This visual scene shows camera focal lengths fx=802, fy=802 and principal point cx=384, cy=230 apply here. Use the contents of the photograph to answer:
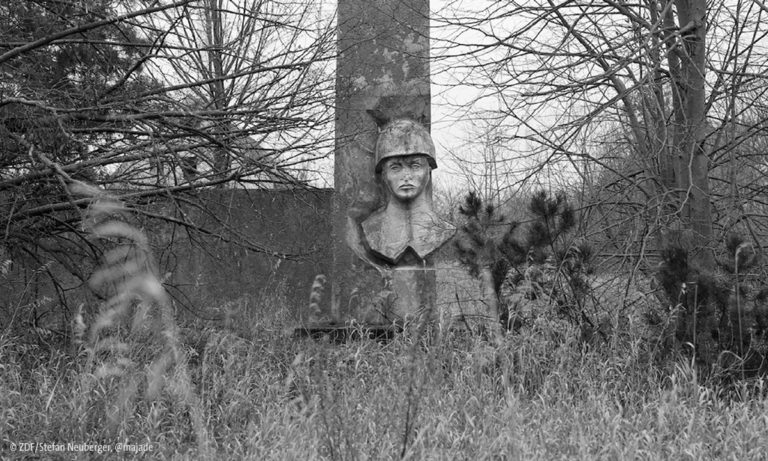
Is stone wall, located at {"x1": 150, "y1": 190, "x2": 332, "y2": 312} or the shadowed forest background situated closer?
the shadowed forest background

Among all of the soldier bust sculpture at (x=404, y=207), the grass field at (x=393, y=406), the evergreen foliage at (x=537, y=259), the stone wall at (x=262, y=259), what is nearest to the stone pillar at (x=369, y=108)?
the soldier bust sculpture at (x=404, y=207)

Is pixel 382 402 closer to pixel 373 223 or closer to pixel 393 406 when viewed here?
pixel 393 406

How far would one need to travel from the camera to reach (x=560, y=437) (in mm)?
3596

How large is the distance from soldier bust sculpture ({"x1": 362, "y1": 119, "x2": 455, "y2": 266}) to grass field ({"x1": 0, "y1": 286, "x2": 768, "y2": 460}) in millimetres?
1337

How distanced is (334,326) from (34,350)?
213 centimetres

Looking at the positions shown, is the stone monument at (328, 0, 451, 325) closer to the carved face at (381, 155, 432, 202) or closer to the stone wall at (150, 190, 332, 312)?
the carved face at (381, 155, 432, 202)

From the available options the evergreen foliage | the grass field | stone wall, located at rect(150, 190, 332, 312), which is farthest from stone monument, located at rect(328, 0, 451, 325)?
stone wall, located at rect(150, 190, 332, 312)

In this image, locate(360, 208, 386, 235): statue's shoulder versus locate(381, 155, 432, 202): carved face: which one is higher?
locate(381, 155, 432, 202): carved face

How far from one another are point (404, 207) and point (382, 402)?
2.64m

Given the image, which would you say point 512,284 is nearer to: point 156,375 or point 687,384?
point 687,384

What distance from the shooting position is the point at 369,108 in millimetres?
6398

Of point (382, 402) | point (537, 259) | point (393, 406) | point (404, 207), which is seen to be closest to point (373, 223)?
point (404, 207)

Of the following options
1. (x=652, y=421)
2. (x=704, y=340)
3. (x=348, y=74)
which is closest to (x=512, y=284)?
(x=704, y=340)

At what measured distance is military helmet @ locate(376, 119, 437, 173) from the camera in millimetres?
6258
